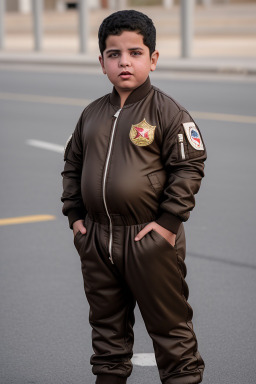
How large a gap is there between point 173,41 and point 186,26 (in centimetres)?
983

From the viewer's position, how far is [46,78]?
811 inches

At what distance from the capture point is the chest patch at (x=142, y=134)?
3.39 m

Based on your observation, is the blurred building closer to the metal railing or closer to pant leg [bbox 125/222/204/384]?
the metal railing

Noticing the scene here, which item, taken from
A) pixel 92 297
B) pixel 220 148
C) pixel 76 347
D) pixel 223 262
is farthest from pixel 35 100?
pixel 92 297

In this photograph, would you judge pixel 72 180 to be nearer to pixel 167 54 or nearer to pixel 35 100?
pixel 35 100

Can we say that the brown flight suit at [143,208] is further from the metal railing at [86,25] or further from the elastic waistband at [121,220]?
the metal railing at [86,25]

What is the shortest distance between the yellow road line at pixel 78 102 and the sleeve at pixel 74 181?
9136 mm

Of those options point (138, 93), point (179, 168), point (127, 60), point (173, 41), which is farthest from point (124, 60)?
point (173, 41)

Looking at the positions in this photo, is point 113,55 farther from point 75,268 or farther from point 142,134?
point 75,268

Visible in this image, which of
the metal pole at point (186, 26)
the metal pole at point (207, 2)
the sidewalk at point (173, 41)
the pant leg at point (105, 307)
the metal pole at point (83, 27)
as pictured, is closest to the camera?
the pant leg at point (105, 307)

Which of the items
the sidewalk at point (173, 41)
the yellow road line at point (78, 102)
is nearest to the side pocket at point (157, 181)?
the yellow road line at point (78, 102)

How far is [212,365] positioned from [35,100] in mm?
12048

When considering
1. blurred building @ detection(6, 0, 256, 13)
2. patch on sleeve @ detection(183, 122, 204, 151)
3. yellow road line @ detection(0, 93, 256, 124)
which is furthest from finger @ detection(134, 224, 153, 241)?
blurred building @ detection(6, 0, 256, 13)

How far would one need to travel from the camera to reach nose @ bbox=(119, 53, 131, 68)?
135 inches
